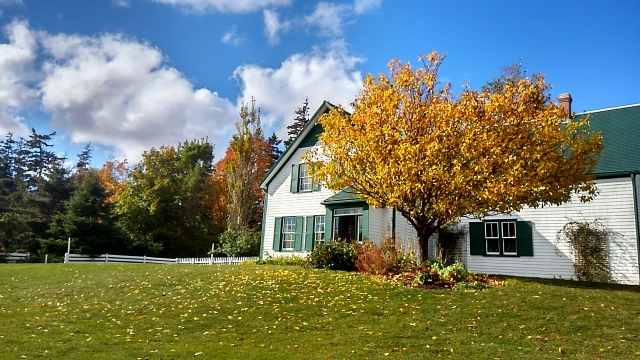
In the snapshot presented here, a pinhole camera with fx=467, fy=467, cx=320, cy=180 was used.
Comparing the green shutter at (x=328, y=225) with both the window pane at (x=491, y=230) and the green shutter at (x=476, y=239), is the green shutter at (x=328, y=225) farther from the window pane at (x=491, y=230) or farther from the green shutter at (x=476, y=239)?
the window pane at (x=491, y=230)

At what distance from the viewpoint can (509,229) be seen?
19.0 m

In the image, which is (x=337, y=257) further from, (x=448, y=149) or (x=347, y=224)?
(x=448, y=149)

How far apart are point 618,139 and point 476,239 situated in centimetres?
684

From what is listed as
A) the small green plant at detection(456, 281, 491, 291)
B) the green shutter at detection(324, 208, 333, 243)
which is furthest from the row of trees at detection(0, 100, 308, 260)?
the small green plant at detection(456, 281, 491, 291)

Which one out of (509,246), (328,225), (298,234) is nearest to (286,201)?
(298,234)

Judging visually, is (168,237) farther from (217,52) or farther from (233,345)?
(233,345)

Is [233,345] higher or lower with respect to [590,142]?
lower

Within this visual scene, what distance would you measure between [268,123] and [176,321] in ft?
91.4

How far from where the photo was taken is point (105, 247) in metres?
30.8

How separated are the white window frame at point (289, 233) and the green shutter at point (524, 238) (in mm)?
9892

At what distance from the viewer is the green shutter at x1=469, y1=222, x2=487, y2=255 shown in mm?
19469

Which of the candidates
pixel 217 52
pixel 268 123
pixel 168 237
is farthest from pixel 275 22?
pixel 168 237

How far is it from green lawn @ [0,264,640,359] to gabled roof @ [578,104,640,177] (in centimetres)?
667

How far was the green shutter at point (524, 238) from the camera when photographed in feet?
60.2
